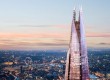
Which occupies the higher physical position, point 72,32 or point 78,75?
point 72,32

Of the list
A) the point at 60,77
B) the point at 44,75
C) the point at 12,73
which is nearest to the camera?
the point at 60,77

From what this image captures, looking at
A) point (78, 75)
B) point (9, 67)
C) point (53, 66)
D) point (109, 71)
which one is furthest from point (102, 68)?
point (78, 75)

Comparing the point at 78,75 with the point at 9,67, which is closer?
the point at 78,75

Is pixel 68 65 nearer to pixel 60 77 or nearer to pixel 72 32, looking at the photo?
pixel 72 32

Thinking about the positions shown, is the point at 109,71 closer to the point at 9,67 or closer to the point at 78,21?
the point at 9,67

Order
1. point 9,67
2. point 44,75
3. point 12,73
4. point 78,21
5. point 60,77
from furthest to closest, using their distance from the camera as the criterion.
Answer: point 9,67 → point 12,73 → point 44,75 → point 60,77 → point 78,21

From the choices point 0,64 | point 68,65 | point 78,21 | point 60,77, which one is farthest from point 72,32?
point 0,64
